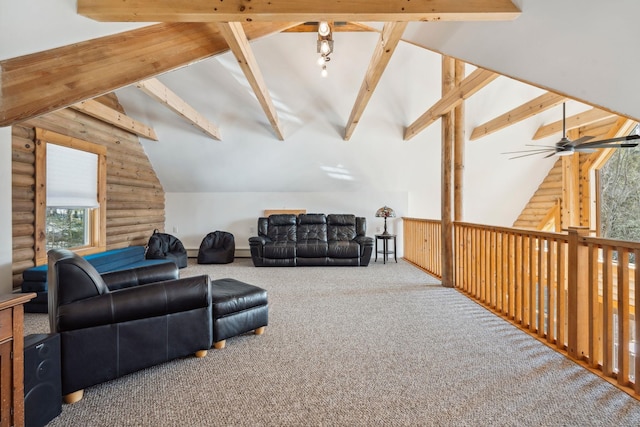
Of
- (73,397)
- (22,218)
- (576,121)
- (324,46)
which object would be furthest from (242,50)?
(576,121)

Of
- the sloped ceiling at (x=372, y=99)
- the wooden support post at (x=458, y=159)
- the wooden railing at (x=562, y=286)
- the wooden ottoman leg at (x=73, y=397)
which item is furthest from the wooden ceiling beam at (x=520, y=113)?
the wooden ottoman leg at (x=73, y=397)

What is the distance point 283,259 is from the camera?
564cm

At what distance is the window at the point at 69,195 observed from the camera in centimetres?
356

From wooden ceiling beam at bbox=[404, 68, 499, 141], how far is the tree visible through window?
4062 mm

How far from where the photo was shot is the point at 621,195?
5.96 meters

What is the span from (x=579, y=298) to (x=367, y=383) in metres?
1.69

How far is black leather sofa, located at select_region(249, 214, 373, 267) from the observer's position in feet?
18.5

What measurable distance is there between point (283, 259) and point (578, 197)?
6.23 m

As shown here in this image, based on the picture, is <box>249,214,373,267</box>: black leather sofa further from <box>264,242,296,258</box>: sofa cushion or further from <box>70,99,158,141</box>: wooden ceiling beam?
<box>70,99,158,141</box>: wooden ceiling beam

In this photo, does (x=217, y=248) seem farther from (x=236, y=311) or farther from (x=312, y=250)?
(x=236, y=311)

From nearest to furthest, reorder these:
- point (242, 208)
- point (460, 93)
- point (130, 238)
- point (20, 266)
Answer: point (20, 266) < point (460, 93) < point (130, 238) < point (242, 208)

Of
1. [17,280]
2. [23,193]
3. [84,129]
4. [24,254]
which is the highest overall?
[84,129]

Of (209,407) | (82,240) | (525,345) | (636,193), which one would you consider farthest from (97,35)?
(636,193)

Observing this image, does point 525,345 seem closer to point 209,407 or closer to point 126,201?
point 209,407
